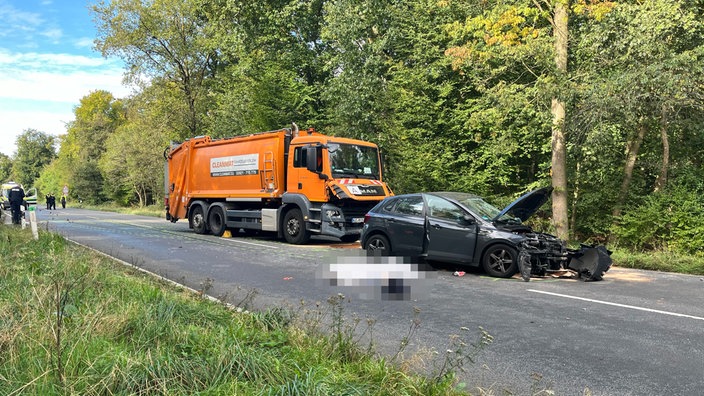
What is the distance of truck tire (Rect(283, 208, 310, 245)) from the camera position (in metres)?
13.9

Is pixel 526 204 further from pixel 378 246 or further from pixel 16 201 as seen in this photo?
pixel 16 201

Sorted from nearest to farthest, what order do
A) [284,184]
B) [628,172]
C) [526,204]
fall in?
[526,204] → [628,172] → [284,184]

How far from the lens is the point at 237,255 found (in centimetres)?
1168

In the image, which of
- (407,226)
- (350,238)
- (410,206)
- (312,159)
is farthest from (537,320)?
(350,238)

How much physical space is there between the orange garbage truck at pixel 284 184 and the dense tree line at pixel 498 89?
148 inches

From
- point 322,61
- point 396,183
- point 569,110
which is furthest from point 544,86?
point 322,61

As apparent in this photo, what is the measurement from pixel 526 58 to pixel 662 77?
3575 millimetres

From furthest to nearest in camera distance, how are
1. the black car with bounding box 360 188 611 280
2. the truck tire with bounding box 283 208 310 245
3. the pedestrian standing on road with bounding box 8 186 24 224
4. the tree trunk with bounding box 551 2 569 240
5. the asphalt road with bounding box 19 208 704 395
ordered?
the pedestrian standing on road with bounding box 8 186 24 224
the truck tire with bounding box 283 208 310 245
the tree trunk with bounding box 551 2 569 240
the black car with bounding box 360 188 611 280
the asphalt road with bounding box 19 208 704 395

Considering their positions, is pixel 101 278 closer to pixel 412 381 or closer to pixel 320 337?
pixel 320 337

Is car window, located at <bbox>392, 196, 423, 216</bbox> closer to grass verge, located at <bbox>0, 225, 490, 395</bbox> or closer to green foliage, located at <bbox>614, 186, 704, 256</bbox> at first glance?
grass verge, located at <bbox>0, 225, 490, 395</bbox>

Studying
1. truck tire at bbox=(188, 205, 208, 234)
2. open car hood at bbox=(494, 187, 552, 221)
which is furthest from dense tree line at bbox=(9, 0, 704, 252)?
truck tire at bbox=(188, 205, 208, 234)

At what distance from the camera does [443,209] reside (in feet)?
30.5

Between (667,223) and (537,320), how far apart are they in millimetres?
7731

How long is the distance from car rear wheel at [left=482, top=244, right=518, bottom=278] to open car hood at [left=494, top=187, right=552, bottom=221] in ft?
1.98
